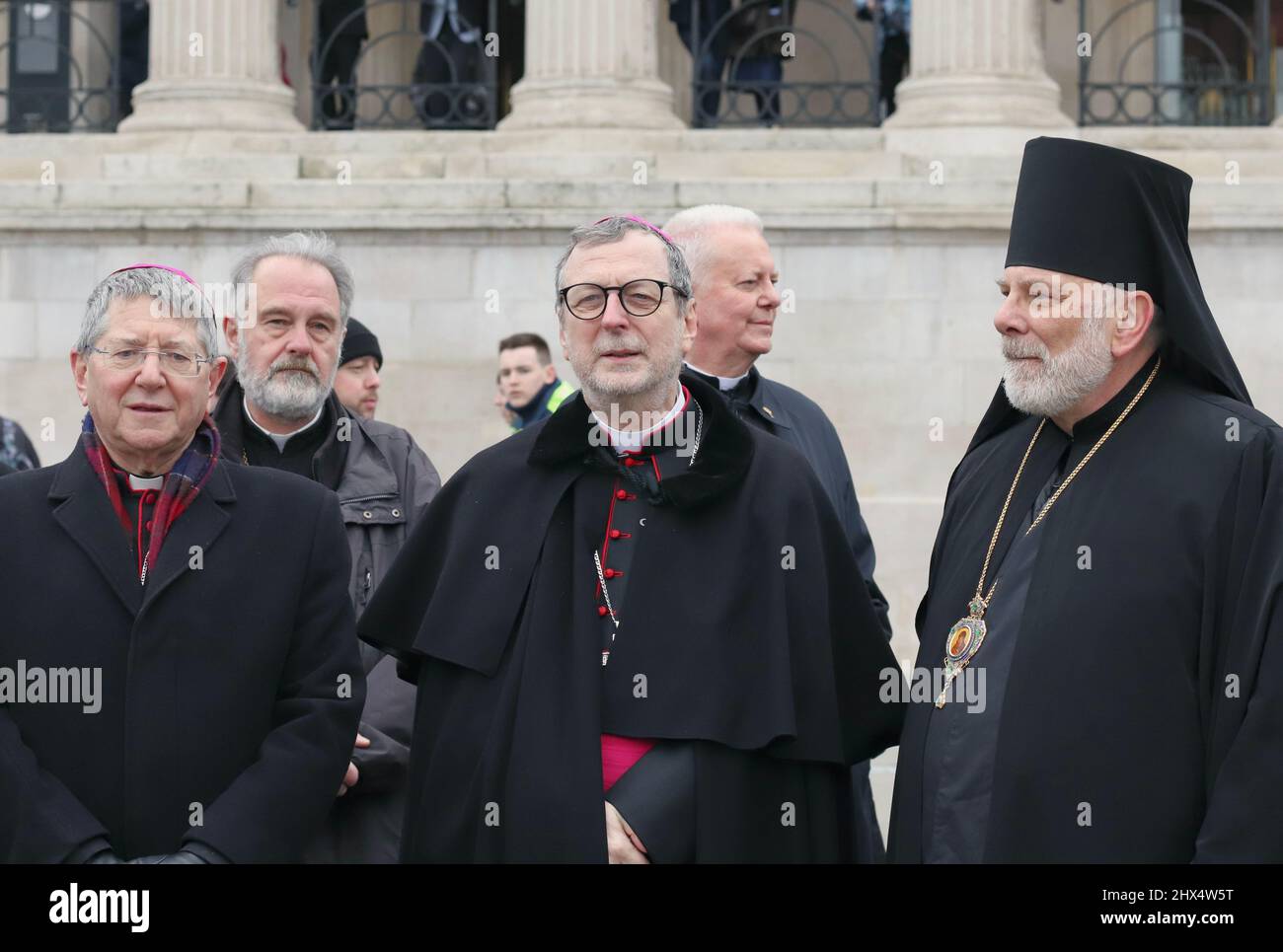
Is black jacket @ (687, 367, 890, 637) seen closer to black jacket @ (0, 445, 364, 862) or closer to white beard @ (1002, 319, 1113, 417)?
white beard @ (1002, 319, 1113, 417)

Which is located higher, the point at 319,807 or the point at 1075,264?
the point at 1075,264

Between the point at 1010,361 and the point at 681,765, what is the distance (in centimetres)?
120

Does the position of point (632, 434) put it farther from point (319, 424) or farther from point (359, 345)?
point (359, 345)

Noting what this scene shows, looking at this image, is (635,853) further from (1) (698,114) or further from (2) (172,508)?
(1) (698,114)

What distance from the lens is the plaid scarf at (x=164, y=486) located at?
14.0ft

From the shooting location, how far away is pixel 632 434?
14.6 feet

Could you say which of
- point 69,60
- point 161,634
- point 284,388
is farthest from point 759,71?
point 161,634

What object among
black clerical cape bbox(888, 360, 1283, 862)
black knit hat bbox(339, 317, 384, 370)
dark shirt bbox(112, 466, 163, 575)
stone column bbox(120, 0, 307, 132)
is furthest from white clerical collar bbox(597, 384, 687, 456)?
stone column bbox(120, 0, 307, 132)

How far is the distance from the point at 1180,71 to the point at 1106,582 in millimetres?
11886

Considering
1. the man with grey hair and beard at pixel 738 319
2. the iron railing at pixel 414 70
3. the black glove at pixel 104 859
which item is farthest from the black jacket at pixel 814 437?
the iron railing at pixel 414 70

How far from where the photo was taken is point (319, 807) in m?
4.24

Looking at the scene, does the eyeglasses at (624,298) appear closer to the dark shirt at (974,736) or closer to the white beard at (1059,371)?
the white beard at (1059,371)

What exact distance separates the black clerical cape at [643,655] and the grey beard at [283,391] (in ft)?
2.21
